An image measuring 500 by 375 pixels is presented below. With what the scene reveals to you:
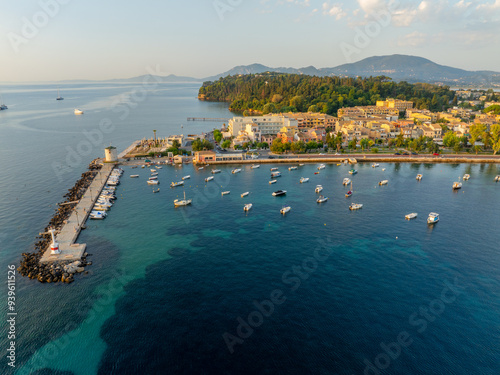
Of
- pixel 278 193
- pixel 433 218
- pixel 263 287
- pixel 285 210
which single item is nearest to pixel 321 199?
pixel 278 193

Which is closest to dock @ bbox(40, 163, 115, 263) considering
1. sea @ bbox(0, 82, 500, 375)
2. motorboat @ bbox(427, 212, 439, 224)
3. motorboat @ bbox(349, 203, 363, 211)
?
sea @ bbox(0, 82, 500, 375)

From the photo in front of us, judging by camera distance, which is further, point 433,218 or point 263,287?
point 433,218

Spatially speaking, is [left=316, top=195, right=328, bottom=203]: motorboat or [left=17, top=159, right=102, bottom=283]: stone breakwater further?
[left=316, top=195, right=328, bottom=203]: motorboat

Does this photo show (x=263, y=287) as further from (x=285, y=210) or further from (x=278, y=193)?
(x=278, y=193)

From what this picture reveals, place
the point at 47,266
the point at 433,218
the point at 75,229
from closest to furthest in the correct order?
the point at 47,266 < the point at 75,229 < the point at 433,218

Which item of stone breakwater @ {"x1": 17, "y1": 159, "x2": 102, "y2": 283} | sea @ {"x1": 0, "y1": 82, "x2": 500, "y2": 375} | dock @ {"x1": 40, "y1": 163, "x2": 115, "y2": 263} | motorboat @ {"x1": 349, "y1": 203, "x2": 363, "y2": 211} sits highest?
dock @ {"x1": 40, "y1": 163, "x2": 115, "y2": 263}

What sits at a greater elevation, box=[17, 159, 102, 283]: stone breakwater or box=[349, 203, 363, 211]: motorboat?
box=[17, 159, 102, 283]: stone breakwater

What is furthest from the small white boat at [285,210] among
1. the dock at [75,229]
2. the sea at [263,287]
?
the dock at [75,229]

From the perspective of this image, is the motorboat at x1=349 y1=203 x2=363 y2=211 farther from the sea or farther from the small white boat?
the small white boat
